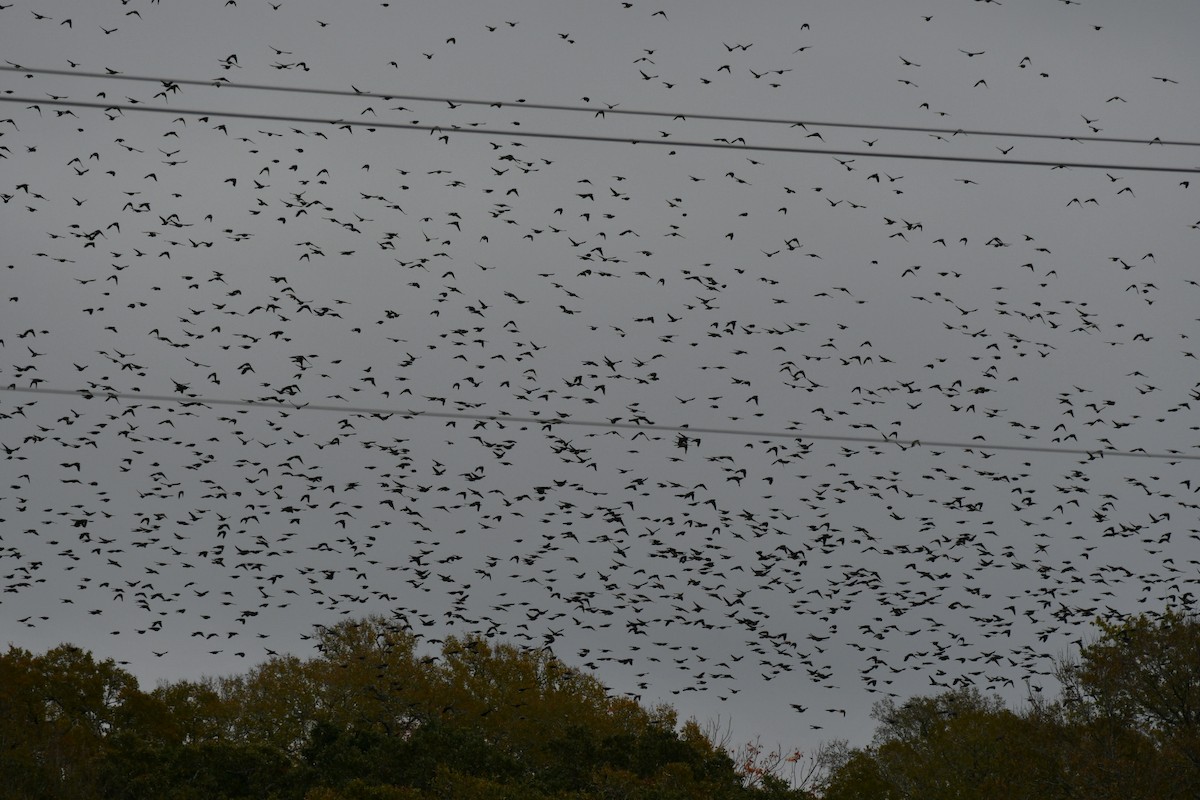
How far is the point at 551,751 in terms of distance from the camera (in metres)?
43.9

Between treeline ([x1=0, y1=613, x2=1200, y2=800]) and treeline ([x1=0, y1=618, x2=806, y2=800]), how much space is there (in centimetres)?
6

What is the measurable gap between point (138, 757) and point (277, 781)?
3671 millimetres

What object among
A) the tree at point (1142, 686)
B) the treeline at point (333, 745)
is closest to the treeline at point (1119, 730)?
the tree at point (1142, 686)

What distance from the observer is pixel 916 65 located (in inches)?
977

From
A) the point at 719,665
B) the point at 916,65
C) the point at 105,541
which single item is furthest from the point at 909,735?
the point at 916,65

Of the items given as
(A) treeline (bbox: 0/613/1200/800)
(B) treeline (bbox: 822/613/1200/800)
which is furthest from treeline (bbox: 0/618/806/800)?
(B) treeline (bbox: 822/613/1200/800)

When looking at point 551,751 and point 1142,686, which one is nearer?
point 1142,686

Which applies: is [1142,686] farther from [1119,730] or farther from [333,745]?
[333,745]

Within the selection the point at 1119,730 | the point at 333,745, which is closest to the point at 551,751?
the point at 333,745

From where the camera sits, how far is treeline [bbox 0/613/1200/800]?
36.3m

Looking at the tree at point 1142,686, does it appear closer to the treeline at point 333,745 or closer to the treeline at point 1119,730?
the treeline at point 1119,730

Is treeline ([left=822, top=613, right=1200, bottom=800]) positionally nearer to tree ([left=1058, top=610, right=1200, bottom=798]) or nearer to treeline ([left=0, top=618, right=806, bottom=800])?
tree ([left=1058, top=610, right=1200, bottom=798])

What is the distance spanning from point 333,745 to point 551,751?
6.30 metres

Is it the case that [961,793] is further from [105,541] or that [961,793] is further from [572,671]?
[105,541]
